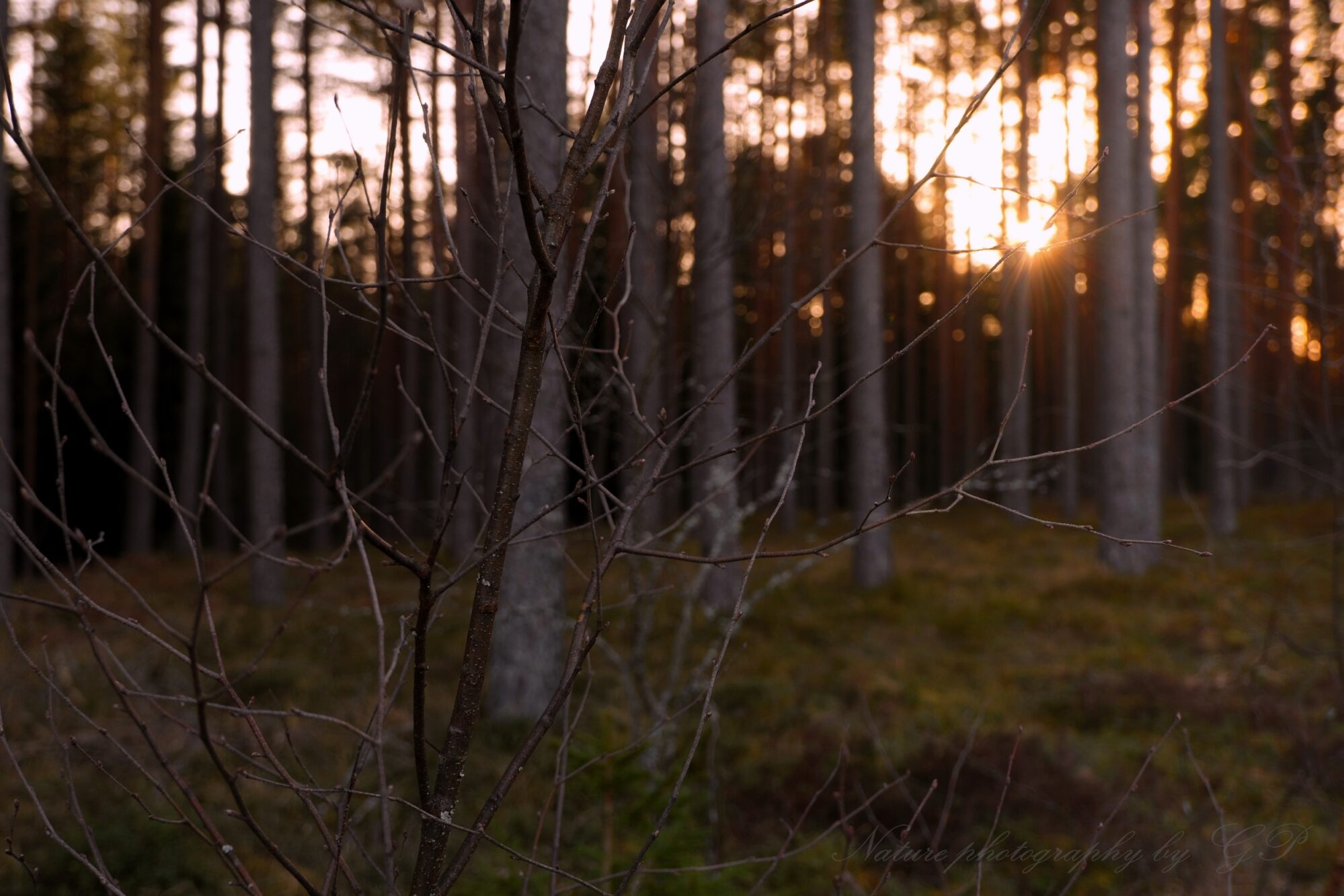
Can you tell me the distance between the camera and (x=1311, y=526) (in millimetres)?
14797

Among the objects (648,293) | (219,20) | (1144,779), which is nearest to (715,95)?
(648,293)

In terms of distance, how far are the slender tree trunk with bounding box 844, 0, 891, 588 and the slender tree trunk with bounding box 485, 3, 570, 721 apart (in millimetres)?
4779

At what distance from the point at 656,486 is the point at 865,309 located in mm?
9424

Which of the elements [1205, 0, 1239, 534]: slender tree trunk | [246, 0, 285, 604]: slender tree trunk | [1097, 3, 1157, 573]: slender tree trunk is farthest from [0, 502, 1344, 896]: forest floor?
[1205, 0, 1239, 534]: slender tree trunk

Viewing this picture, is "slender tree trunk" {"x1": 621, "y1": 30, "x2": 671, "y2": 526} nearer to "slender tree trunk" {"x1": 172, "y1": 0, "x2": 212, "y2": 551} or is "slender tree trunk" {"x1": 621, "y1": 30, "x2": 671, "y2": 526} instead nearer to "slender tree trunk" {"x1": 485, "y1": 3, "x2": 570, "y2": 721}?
"slender tree trunk" {"x1": 485, "y1": 3, "x2": 570, "y2": 721}

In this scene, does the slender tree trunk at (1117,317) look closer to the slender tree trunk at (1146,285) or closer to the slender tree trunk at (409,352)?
the slender tree trunk at (1146,285)

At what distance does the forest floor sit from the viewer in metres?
3.50

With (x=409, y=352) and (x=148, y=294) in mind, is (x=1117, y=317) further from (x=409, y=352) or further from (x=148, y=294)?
(x=148, y=294)

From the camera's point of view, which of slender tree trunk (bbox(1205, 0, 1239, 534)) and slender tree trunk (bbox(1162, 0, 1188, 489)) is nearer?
slender tree trunk (bbox(1205, 0, 1239, 534))

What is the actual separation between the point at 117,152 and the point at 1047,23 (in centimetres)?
1689

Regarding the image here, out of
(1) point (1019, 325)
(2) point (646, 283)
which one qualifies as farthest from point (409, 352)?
(1) point (1019, 325)

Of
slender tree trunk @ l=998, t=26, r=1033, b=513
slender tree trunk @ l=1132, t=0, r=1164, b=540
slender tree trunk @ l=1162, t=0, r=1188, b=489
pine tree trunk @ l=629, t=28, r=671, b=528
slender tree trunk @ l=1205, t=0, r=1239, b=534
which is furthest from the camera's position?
slender tree trunk @ l=998, t=26, r=1033, b=513

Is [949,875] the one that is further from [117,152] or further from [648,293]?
[117,152]

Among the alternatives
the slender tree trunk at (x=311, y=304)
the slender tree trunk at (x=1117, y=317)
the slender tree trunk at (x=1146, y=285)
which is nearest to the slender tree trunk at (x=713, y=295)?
the slender tree trunk at (x=1117, y=317)
